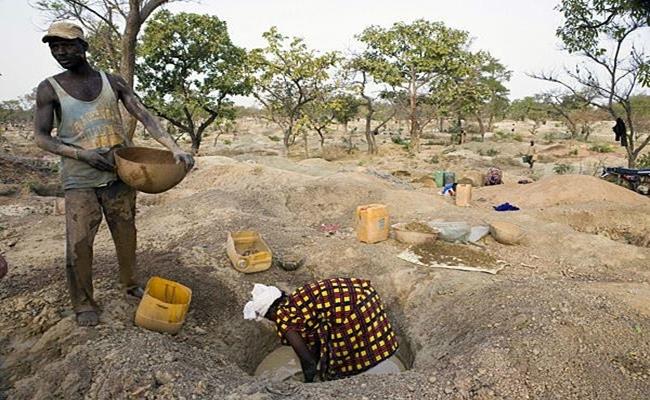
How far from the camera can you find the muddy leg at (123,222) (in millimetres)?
2465

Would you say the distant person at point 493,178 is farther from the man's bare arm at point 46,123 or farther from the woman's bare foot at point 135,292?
the man's bare arm at point 46,123

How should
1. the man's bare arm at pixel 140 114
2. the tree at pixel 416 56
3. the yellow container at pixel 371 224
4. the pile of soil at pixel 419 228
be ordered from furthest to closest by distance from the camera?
the tree at pixel 416 56 < the pile of soil at pixel 419 228 < the yellow container at pixel 371 224 < the man's bare arm at pixel 140 114

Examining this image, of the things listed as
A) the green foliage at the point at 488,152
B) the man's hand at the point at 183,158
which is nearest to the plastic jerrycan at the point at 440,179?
the man's hand at the point at 183,158

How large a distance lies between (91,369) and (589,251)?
14.6 ft

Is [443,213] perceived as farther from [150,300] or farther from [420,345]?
[150,300]

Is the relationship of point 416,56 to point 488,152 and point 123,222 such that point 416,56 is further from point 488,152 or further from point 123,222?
point 123,222

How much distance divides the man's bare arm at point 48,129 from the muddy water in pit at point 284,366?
1785 mm

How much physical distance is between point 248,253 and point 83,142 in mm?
1860

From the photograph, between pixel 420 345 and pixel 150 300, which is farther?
pixel 420 345

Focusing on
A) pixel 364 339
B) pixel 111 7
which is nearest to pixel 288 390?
pixel 364 339

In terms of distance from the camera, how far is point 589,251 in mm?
4297

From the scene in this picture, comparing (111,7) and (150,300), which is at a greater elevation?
(111,7)

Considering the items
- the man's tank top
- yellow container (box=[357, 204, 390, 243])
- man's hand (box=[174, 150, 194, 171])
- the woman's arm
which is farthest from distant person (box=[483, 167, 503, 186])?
the man's tank top

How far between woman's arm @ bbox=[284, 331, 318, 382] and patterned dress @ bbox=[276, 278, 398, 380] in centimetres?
3
